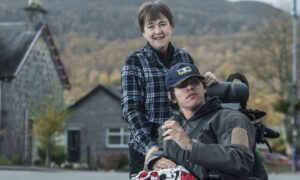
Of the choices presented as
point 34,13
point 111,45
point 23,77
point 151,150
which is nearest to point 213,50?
point 111,45

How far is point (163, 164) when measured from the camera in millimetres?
3795

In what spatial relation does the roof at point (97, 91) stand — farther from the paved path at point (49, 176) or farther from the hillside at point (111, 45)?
the hillside at point (111, 45)

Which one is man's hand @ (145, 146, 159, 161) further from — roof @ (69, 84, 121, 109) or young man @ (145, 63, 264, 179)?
roof @ (69, 84, 121, 109)

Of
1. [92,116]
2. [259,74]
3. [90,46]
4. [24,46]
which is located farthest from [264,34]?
[90,46]

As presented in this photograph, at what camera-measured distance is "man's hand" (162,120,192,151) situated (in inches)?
141

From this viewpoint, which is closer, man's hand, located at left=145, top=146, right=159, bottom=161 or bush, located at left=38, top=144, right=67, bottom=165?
man's hand, located at left=145, top=146, right=159, bottom=161

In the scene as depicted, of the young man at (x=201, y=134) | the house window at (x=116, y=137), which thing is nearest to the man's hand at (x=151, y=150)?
the young man at (x=201, y=134)

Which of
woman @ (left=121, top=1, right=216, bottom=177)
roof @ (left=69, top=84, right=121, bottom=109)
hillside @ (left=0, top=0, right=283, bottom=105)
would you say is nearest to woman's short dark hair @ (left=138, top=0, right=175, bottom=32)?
woman @ (left=121, top=1, right=216, bottom=177)

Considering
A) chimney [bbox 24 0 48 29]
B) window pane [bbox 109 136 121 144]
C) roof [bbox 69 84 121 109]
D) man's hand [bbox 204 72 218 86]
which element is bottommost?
window pane [bbox 109 136 121 144]

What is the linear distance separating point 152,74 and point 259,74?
48.7m

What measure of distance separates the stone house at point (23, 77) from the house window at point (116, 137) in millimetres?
4264

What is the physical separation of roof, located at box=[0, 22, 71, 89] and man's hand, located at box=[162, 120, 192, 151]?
35683 mm

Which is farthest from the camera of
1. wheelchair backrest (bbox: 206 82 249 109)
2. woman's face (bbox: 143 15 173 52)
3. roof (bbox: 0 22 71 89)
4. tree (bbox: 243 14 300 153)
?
tree (bbox: 243 14 300 153)

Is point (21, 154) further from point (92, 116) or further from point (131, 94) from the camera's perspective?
point (131, 94)
